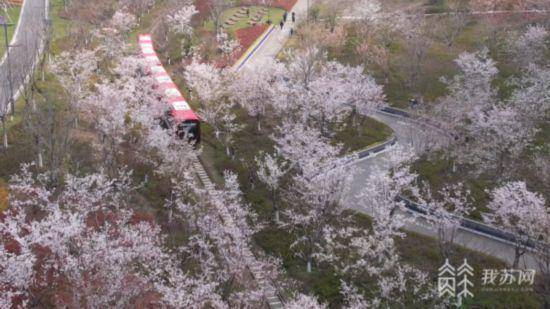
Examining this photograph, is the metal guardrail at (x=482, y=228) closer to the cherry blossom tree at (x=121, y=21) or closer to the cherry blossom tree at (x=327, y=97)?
the cherry blossom tree at (x=327, y=97)

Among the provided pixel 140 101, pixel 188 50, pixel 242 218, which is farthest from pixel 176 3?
pixel 242 218

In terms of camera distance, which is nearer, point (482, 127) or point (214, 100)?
point (482, 127)

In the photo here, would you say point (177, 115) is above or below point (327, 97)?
below

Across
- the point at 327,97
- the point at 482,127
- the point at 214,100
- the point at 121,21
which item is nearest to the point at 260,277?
the point at 327,97

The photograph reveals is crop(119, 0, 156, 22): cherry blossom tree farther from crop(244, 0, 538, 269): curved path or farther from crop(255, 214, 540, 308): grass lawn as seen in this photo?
crop(255, 214, 540, 308): grass lawn

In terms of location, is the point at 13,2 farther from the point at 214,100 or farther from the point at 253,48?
the point at 214,100

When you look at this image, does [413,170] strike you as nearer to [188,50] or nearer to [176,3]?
[188,50]
